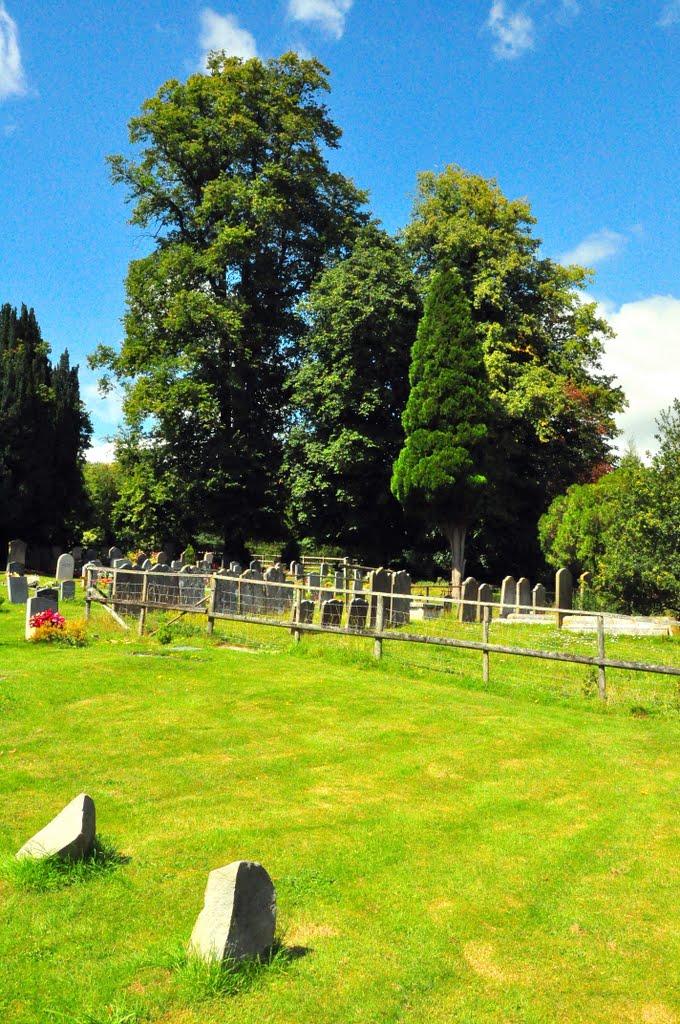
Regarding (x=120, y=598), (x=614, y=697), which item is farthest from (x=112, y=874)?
(x=120, y=598)

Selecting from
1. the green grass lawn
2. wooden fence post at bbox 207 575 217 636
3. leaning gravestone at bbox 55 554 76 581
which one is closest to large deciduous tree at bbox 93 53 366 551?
leaning gravestone at bbox 55 554 76 581

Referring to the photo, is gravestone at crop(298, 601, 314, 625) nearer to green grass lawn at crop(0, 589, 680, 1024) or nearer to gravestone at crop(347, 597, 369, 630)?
gravestone at crop(347, 597, 369, 630)

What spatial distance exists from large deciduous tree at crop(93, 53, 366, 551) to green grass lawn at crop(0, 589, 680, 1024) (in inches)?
985

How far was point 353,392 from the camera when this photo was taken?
119 ft

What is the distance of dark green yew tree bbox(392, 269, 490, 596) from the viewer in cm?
3272

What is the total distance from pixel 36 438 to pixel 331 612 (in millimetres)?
28863

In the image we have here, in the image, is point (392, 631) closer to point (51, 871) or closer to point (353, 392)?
point (51, 871)

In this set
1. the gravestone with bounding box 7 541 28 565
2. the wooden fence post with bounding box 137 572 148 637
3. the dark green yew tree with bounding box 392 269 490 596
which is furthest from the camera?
the gravestone with bounding box 7 541 28 565

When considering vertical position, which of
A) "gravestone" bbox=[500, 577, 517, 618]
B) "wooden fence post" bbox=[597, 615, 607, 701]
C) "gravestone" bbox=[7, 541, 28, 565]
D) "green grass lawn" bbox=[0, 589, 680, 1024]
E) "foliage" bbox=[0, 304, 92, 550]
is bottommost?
"green grass lawn" bbox=[0, 589, 680, 1024]

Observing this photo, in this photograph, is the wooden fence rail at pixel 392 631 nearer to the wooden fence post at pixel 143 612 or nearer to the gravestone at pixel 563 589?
the wooden fence post at pixel 143 612

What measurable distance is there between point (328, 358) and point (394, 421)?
14.8 feet

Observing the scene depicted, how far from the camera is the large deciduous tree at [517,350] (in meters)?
35.6

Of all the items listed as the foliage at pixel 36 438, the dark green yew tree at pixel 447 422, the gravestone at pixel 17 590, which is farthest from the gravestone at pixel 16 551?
the dark green yew tree at pixel 447 422

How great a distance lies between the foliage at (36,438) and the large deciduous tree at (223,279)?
15.4ft
